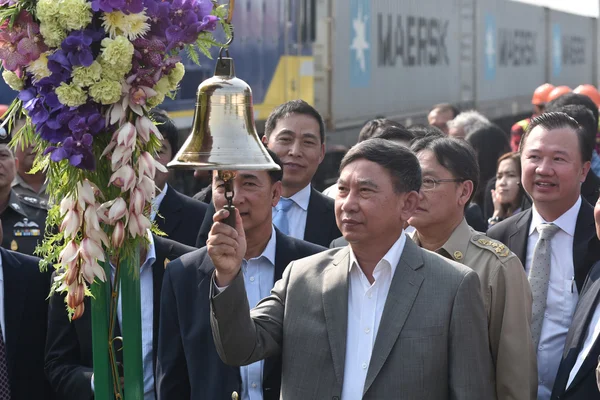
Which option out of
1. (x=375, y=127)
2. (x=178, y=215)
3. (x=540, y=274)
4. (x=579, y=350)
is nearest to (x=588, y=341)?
(x=579, y=350)

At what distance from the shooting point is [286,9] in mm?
14398

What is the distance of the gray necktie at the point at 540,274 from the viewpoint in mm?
4316

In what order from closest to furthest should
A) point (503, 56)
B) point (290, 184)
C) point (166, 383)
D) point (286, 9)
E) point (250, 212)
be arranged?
point (166, 383) < point (250, 212) < point (290, 184) < point (286, 9) < point (503, 56)

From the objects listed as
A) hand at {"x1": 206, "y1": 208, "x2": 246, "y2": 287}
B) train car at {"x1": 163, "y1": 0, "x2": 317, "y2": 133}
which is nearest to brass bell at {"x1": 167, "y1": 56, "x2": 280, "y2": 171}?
hand at {"x1": 206, "y1": 208, "x2": 246, "y2": 287}

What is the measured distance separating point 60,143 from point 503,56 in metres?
22.7

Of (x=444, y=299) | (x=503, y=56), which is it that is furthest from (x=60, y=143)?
(x=503, y=56)

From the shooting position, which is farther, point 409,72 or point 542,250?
point 409,72

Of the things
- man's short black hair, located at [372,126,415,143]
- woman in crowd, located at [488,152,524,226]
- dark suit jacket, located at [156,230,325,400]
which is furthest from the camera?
woman in crowd, located at [488,152,524,226]

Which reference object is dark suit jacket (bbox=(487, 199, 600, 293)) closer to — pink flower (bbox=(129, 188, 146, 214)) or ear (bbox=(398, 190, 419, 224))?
ear (bbox=(398, 190, 419, 224))

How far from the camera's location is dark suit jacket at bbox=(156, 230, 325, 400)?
12.2ft

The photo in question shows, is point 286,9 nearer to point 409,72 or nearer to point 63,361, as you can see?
point 409,72

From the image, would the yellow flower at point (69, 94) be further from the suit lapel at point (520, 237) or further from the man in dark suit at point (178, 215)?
the suit lapel at point (520, 237)

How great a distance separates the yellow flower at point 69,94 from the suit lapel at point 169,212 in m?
1.91

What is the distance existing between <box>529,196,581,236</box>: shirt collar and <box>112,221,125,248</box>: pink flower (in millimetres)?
2052
